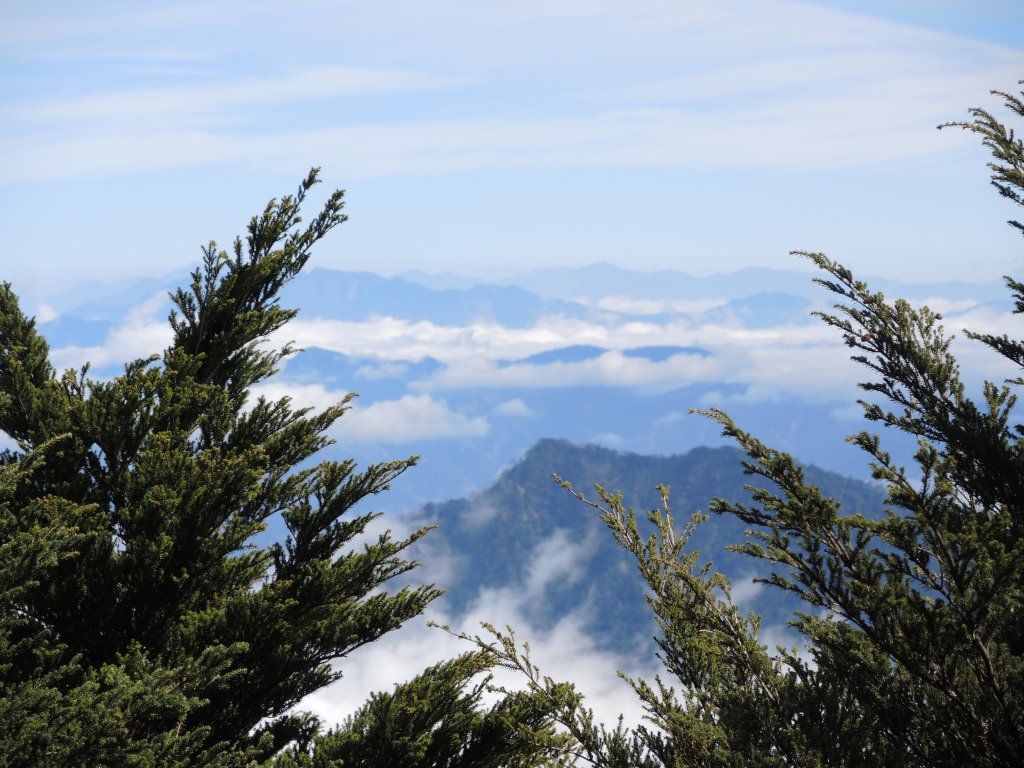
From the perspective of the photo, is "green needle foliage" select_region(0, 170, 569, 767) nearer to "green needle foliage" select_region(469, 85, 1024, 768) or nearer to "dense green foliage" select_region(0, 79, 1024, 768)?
"dense green foliage" select_region(0, 79, 1024, 768)

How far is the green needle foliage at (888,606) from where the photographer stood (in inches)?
221

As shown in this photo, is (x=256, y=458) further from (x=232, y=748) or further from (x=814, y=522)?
(x=814, y=522)

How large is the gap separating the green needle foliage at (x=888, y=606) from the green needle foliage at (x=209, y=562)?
2031mm

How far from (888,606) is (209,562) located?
620 cm

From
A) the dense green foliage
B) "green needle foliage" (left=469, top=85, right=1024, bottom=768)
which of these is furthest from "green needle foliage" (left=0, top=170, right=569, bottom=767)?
"green needle foliage" (left=469, top=85, right=1024, bottom=768)

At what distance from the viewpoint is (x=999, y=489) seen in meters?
6.81

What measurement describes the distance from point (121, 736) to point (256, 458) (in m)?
3.09

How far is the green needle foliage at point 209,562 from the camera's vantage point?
25.3ft

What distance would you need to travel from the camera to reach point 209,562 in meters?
8.57

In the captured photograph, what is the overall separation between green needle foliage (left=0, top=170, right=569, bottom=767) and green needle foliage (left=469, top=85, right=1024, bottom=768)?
6.66 feet

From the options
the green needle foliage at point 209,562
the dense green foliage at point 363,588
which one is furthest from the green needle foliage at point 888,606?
the green needle foliage at point 209,562

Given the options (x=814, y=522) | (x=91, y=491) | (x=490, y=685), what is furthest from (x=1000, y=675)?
(x=91, y=491)

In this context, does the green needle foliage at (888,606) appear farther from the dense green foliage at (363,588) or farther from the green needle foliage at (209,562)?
the green needle foliage at (209,562)

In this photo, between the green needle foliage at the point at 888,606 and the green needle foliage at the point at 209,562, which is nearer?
the green needle foliage at the point at 888,606
